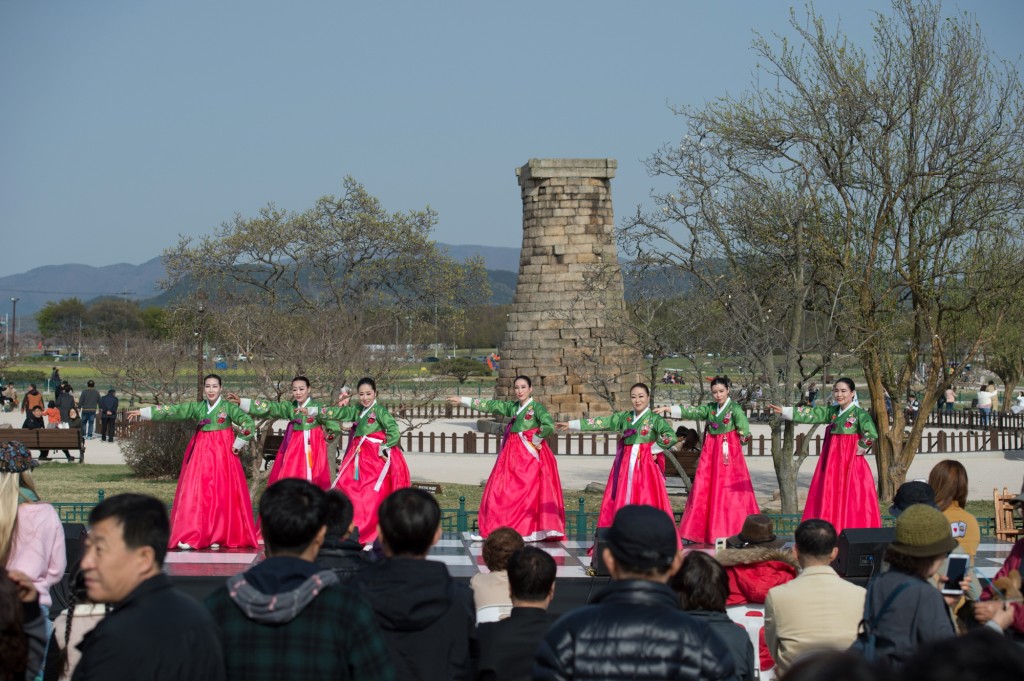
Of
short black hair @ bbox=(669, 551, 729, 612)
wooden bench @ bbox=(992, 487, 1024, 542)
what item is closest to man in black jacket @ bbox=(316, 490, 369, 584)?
short black hair @ bbox=(669, 551, 729, 612)

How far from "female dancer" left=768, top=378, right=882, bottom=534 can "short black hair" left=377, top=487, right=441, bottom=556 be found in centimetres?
783

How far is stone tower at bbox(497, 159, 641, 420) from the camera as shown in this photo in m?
29.6

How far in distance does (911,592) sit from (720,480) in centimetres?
728

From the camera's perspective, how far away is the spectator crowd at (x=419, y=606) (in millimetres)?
3666

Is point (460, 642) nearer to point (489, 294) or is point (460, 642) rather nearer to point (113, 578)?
point (113, 578)

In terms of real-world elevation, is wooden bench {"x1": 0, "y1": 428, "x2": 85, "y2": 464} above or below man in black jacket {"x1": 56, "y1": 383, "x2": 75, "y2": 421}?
below

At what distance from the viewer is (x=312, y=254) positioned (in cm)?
4459

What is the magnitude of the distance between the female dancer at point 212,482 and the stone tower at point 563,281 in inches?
696

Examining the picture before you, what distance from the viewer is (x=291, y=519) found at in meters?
4.22

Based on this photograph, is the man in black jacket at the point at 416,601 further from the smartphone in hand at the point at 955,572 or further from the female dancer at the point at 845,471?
the female dancer at the point at 845,471

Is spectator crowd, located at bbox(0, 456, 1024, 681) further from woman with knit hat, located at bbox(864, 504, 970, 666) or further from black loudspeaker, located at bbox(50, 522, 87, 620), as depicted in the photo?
black loudspeaker, located at bbox(50, 522, 87, 620)

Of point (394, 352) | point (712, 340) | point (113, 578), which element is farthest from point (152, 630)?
point (394, 352)

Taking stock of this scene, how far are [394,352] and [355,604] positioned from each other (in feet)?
84.4

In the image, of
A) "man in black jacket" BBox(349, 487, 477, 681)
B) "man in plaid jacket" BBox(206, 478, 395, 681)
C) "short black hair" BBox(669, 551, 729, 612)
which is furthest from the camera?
"short black hair" BBox(669, 551, 729, 612)
